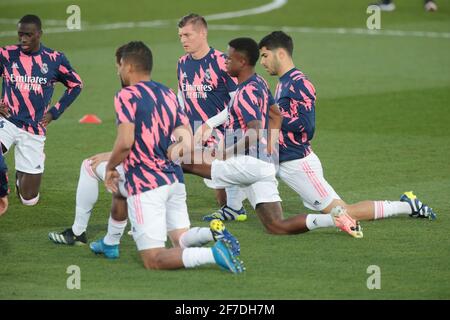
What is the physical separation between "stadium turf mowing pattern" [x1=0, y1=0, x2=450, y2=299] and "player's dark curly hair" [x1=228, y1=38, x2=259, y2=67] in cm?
186

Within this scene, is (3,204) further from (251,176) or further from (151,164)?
(251,176)

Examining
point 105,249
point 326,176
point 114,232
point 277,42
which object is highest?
point 277,42

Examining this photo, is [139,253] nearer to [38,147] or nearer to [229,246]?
[229,246]

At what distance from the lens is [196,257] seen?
9.41 m

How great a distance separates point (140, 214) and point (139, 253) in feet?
2.18

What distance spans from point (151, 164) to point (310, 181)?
7.53ft

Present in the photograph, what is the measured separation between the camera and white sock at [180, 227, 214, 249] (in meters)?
9.62

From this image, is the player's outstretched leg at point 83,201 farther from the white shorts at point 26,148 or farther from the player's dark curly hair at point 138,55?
the white shorts at point 26,148

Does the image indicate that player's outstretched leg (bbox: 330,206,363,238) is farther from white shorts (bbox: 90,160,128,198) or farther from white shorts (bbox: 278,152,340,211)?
white shorts (bbox: 90,160,128,198)

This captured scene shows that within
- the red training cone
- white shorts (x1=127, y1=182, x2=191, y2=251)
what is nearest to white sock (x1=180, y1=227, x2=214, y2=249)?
white shorts (x1=127, y1=182, x2=191, y2=251)

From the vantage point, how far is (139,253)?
395 inches

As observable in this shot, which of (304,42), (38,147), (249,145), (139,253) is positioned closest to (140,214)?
(139,253)

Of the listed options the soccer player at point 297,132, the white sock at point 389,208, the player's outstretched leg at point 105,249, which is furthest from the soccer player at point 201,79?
the player's outstretched leg at point 105,249

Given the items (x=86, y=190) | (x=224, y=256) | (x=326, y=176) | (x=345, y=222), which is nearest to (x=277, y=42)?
(x=345, y=222)
